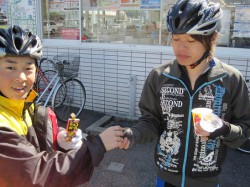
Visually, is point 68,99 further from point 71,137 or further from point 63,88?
point 71,137

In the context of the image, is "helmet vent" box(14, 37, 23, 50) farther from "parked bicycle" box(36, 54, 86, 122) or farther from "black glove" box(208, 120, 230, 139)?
"parked bicycle" box(36, 54, 86, 122)

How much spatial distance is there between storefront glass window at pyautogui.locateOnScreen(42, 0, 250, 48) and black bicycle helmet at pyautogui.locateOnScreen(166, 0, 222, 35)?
9.92 ft

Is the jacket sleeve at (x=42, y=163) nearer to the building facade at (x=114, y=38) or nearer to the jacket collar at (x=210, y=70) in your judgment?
the jacket collar at (x=210, y=70)

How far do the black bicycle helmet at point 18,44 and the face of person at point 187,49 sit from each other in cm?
96

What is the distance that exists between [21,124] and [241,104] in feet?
4.86

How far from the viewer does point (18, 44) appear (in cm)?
181

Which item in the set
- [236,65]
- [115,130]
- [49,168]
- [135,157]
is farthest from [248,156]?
[49,168]

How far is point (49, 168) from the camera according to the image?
4.91 feet

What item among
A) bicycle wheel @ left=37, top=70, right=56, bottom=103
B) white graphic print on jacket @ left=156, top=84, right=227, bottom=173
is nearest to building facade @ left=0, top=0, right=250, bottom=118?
bicycle wheel @ left=37, top=70, right=56, bottom=103

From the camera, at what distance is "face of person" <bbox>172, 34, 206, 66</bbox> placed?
2027mm

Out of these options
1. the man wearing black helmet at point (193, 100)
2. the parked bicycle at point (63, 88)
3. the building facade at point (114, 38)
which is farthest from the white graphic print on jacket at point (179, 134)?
the parked bicycle at point (63, 88)

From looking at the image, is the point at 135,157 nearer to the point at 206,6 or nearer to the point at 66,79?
the point at 66,79

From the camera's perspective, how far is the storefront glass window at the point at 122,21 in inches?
194

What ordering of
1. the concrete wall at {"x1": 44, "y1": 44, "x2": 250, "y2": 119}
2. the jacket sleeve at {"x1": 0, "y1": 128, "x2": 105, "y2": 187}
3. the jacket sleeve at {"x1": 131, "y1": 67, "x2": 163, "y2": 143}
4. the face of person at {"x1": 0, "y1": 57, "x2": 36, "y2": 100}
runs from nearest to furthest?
the jacket sleeve at {"x1": 0, "y1": 128, "x2": 105, "y2": 187}
the face of person at {"x1": 0, "y1": 57, "x2": 36, "y2": 100}
the jacket sleeve at {"x1": 131, "y1": 67, "x2": 163, "y2": 143}
the concrete wall at {"x1": 44, "y1": 44, "x2": 250, "y2": 119}
